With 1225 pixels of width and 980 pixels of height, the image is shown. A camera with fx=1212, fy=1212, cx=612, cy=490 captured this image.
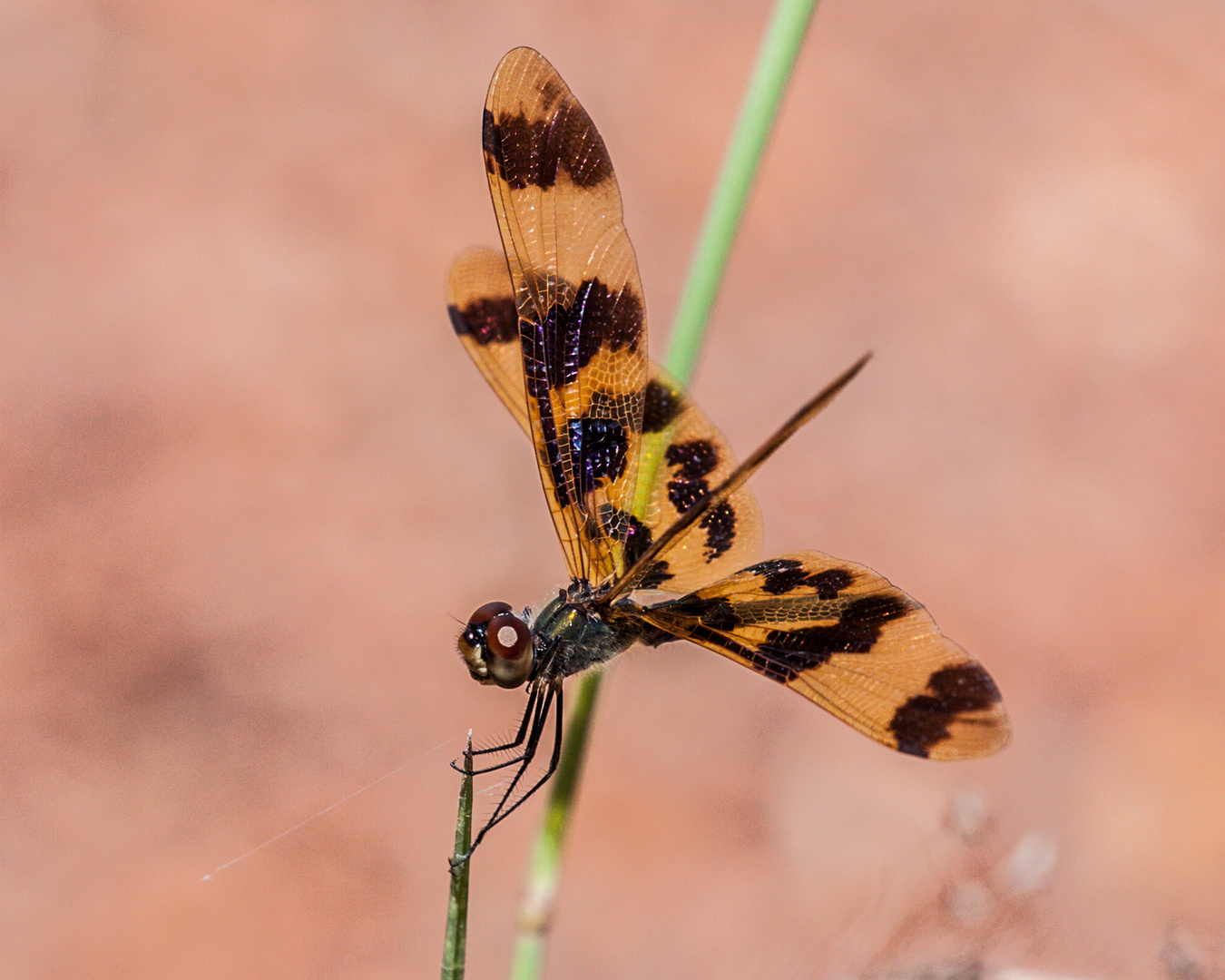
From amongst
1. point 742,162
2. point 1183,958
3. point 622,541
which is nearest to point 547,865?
point 622,541

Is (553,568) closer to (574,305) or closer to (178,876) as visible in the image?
(178,876)

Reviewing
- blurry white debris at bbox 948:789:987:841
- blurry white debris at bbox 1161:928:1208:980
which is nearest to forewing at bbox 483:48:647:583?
blurry white debris at bbox 948:789:987:841

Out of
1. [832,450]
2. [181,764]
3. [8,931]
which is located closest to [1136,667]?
[832,450]

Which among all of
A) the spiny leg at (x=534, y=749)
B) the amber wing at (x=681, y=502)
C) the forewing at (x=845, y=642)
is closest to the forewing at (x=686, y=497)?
the amber wing at (x=681, y=502)

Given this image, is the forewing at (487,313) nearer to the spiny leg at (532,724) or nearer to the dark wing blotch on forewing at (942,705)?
the spiny leg at (532,724)

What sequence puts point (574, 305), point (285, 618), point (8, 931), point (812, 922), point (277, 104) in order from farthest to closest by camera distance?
point (277, 104) → point (285, 618) → point (812, 922) → point (8, 931) → point (574, 305)
